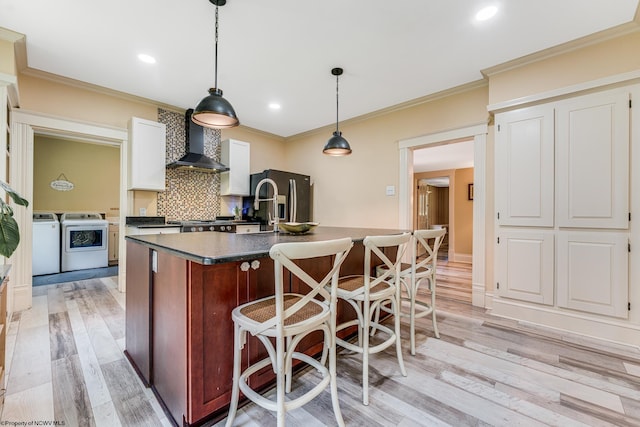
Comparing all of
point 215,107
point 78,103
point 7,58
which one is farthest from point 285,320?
point 78,103

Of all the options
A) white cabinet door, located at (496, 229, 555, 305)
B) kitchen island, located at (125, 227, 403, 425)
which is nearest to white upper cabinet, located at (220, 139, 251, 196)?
kitchen island, located at (125, 227, 403, 425)

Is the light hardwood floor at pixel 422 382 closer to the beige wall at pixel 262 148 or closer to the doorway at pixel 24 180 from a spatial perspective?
the doorway at pixel 24 180

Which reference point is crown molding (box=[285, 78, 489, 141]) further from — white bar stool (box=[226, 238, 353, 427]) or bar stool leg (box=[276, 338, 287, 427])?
bar stool leg (box=[276, 338, 287, 427])

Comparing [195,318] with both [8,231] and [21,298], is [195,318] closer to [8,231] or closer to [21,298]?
[8,231]

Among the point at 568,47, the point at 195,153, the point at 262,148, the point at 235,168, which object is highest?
the point at 568,47

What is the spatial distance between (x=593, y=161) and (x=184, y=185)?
492cm

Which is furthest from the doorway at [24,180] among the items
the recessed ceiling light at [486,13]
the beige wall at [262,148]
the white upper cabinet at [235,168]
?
the recessed ceiling light at [486,13]

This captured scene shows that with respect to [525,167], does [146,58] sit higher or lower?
higher

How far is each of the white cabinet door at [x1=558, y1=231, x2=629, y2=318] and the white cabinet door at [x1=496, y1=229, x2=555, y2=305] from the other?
87 mm

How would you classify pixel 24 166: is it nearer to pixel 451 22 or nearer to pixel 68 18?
pixel 68 18

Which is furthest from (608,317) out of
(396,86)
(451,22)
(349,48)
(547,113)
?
(349,48)

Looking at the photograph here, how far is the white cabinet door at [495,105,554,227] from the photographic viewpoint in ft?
8.63

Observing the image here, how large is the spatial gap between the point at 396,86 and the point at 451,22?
1136 millimetres

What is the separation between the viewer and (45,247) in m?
4.57
